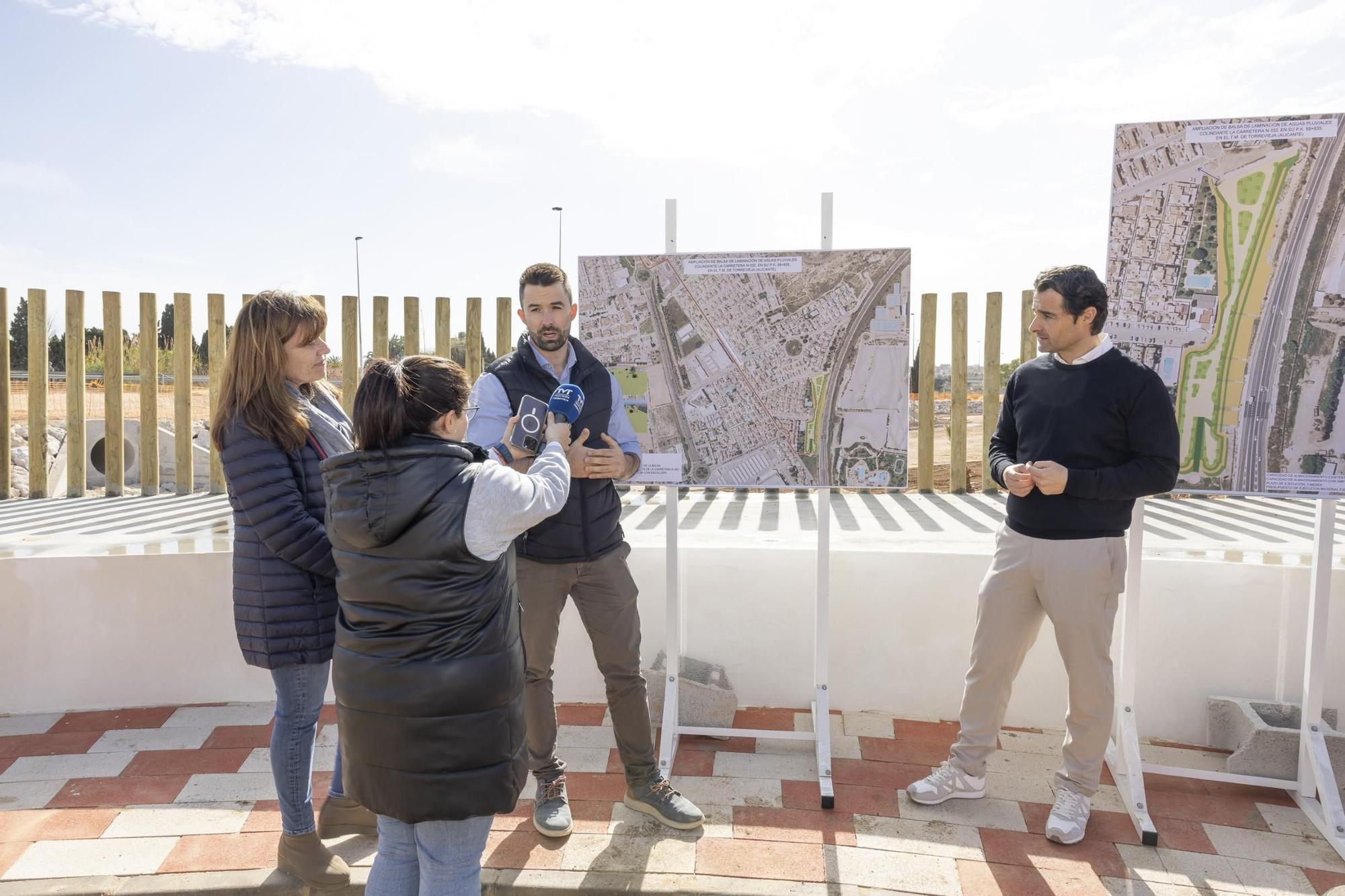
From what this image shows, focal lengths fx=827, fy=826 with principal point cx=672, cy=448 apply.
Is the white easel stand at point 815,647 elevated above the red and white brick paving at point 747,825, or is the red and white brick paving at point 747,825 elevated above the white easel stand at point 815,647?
the white easel stand at point 815,647

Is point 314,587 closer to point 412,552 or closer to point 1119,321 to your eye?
point 412,552

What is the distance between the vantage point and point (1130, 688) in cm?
314

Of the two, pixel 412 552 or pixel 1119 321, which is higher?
pixel 1119 321

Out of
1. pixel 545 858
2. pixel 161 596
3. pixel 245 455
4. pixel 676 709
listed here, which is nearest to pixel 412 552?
pixel 245 455

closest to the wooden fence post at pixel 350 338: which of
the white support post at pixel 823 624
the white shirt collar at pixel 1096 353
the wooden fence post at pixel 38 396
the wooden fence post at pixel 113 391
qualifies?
the wooden fence post at pixel 113 391

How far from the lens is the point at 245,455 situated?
2.23m

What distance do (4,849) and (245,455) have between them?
1739 millimetres

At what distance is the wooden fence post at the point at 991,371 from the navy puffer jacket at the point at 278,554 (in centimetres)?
373

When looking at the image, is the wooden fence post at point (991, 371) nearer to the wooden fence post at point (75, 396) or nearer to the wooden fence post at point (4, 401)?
the wooden fence post at point (75, 396)

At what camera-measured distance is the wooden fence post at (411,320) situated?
510cm

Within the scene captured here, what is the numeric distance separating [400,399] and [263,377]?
0.74 meters

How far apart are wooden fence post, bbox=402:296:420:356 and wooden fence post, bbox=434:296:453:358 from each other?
8.5 inches

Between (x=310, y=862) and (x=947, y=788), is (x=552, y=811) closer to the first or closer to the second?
(x=310, y=862)

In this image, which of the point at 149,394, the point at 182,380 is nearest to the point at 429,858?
the point at 182,380
